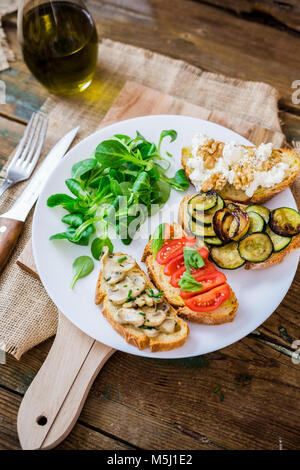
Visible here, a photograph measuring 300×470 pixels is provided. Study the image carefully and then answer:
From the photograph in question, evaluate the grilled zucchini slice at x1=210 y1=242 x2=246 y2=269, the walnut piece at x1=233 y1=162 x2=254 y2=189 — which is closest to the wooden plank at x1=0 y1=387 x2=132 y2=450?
the grilled zucchini slice at x1=210 y1=242 x2=246 y2=269

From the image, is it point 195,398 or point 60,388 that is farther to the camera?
point 195,398

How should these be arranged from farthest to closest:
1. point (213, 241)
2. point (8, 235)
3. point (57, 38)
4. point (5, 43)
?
point (5, 43) → point (57, 38) → point (8, 235) → point (213, 241)

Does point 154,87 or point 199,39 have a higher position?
point 199,39

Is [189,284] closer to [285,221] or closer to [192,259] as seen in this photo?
[192,259]

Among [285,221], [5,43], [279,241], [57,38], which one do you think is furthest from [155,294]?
[5,43]

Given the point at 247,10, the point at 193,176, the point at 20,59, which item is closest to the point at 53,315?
the point at 193,176

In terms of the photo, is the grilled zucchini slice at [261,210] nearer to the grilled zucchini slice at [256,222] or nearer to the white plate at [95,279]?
the grilled zucchini slice at [256,222]
